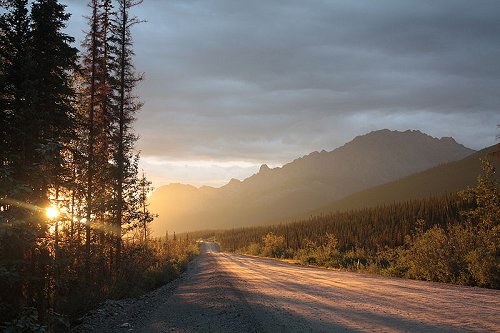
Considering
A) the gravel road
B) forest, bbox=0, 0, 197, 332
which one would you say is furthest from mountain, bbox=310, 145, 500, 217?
the gravel road

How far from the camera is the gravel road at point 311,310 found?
27.4 ft

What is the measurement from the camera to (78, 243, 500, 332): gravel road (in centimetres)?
834

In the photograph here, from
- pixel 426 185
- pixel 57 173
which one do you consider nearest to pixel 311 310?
pixel 57 173

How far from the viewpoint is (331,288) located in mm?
14641

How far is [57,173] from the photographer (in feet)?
47.5

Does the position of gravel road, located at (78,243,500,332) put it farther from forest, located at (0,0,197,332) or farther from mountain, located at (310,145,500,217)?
mountain, located at (310,145,500,217)

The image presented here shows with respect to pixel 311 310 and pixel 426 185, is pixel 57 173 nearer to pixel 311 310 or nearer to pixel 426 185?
pixel 311 310

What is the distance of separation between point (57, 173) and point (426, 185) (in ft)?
464

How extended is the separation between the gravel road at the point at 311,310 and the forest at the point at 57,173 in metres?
1.87

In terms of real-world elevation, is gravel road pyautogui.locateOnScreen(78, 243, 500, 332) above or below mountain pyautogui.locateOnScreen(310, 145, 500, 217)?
below

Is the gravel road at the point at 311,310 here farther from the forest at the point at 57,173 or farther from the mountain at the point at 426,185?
the mountain at the point at 426,185

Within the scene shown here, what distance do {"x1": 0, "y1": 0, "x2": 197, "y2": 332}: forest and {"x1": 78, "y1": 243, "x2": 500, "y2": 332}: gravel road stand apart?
187 cm

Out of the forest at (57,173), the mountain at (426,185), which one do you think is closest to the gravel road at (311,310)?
the forest at (57,173)

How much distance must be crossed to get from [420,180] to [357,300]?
150m
